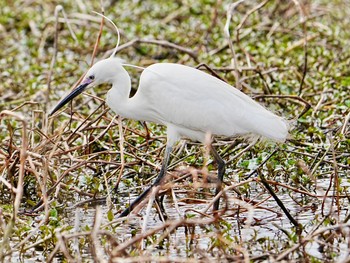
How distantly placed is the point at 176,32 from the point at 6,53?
1.90 meters

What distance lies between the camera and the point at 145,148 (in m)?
6.08

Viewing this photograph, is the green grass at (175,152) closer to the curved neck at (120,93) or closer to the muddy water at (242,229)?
the muddy water at (242,229)

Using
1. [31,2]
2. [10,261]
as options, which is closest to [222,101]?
[10,261]

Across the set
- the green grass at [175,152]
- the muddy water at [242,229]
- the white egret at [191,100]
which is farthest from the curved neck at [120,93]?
the muddy water at [242,229]

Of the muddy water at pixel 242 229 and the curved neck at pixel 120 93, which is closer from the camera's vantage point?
the muddy water at pixel 242 229

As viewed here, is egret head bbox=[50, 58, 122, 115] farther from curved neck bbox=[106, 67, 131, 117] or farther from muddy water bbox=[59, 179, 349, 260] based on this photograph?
muddy water bbox=[59, 179, 349, 260]

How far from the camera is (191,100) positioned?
16.9ft

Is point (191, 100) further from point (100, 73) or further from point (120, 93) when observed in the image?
point (100, 73)

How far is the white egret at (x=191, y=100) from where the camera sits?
5.09 m

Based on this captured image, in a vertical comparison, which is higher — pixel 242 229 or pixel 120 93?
pixel 120 93

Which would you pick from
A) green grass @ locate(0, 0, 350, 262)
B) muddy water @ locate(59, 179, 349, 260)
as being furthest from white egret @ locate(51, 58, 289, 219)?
green grass @ locate(0, 0, 350, 262)

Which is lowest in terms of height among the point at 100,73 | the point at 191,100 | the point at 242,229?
the point at 242,229

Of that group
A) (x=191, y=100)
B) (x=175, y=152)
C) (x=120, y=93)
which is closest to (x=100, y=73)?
(x=120, y=93)

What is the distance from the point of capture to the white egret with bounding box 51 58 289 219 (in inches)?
200
